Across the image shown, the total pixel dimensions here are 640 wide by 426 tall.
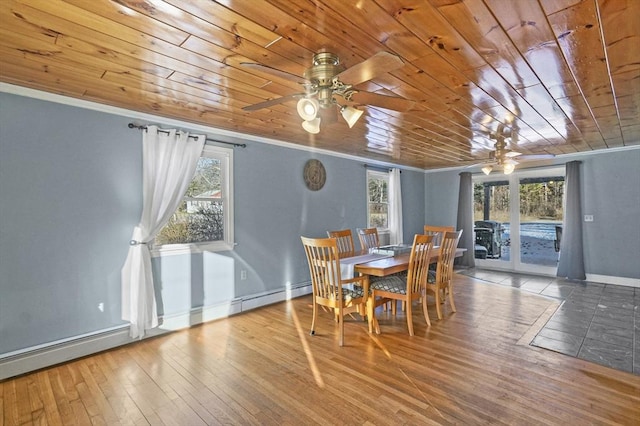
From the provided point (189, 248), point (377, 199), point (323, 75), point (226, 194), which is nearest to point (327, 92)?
point (323, 75)

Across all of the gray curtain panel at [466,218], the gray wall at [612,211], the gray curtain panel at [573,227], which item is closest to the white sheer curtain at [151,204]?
the gray curtain panel at [466,218]

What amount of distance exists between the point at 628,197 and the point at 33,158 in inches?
314

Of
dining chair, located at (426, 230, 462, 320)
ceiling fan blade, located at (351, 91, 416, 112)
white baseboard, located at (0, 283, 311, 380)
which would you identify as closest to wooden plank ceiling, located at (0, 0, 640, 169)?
ceiling fan blade, located at (351, 91, 416, 112)

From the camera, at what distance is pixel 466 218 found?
Answer: 22.8 ft

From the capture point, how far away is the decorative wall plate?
4.95 metres

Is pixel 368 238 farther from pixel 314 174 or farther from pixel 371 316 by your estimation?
pixel 371 316

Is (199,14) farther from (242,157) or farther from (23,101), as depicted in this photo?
(242,157)

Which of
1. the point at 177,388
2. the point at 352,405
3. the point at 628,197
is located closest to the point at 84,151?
the point at 177,388

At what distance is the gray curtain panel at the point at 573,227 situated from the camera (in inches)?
218

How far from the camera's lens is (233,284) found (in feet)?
13.3

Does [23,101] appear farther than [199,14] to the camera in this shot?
Yes

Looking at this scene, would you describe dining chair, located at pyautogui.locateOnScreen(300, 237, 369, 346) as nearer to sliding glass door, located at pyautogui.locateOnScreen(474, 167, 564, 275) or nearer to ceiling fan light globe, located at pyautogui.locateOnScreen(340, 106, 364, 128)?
ceiling fan light globe, located at pyautogui.locateOnScreen(340, 106, 364, 128)

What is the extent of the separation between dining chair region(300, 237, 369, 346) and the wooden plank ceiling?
123cm

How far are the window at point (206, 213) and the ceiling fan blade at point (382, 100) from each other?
7.88ft
